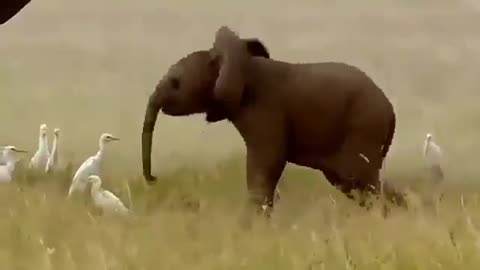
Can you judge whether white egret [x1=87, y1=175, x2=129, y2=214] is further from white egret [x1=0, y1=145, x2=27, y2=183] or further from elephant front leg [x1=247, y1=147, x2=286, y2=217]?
white egret [x1=0, y1=145, x2=27, y2=183]

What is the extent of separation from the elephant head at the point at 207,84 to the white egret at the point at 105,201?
0.38 meters

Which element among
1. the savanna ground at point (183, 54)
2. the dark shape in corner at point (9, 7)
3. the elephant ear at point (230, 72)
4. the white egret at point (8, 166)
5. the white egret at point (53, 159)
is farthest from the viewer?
the white egret at point (53, 159)

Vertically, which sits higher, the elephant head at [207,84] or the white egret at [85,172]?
the elephant head at [207,84]

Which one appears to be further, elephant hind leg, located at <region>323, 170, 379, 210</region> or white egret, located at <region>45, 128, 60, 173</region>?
white egret, located at <region>45, 128, 60, 173</region>

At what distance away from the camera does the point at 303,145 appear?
3.93 meters

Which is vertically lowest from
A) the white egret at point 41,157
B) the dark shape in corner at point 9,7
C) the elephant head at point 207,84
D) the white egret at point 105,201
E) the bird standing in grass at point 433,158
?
the bird standing in grass at point 433,158

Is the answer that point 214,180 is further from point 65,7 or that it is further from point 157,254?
point 157,254

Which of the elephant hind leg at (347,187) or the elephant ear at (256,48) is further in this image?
the elephant ear at (256,48)

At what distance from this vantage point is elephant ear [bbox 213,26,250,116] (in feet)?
12.5

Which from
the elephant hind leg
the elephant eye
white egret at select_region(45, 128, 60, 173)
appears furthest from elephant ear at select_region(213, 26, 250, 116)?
white egret at select_region(45, 128, 60, 173)

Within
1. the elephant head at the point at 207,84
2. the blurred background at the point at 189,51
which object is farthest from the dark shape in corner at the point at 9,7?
the blurred background at the point at 189,51

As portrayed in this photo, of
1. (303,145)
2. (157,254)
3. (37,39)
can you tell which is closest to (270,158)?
(303,145)

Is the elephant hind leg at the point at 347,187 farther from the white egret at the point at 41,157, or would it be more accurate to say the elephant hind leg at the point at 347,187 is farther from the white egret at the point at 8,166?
the white egret at the point at 41,157

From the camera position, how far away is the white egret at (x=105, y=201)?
335cm
